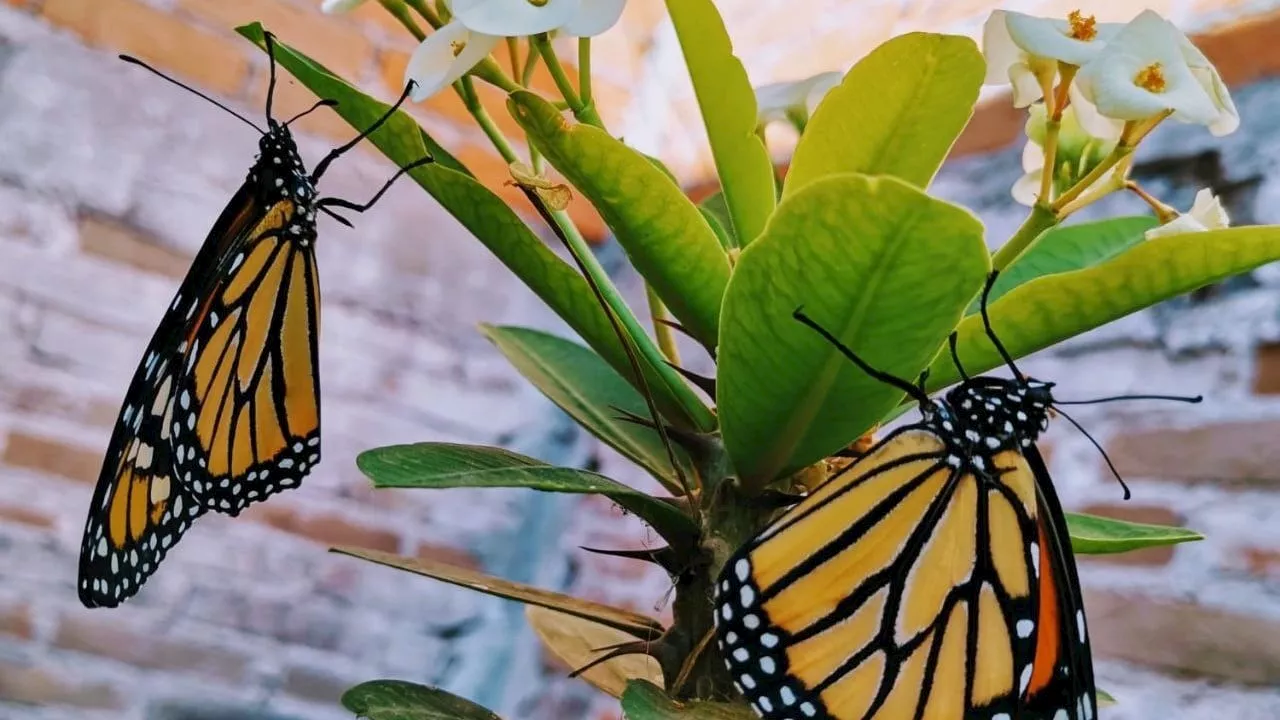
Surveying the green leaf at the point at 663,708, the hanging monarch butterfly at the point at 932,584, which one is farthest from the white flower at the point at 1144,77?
the green leaf at the point at 663,708

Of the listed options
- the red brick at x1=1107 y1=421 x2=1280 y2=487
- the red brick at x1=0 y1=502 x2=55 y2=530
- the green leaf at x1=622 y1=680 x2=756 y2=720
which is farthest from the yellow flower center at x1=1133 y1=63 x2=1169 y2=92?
the red brick at x1=0 y1=502 x2=55 y2=530

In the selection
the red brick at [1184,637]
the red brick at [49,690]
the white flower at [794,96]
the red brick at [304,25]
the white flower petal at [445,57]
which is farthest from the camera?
the red brick at [304,25]

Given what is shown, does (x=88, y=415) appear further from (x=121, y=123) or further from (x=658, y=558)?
(x=658, y=558)

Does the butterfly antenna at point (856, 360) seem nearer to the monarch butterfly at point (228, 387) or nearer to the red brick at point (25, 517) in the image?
the monarch butterfly at point (228, 387)

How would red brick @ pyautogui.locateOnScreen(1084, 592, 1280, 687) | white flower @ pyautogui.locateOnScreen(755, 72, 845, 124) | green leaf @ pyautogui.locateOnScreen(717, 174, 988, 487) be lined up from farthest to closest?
red brick @ pyautogui.locateOnScreen(1084, 592, 1280, 687), white flower @ pyautogui.locateOnScreen(755, 72, 845, 124), green leaf @ pyautogui.locateOnScreen(717, 174, 988, 487)

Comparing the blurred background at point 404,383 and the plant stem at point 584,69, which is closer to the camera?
the plant stem at point 584,69

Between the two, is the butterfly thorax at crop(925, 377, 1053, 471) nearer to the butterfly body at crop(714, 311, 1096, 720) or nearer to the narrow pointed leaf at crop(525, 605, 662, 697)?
the butterfly body at crop(714, 311, 1096, 720)

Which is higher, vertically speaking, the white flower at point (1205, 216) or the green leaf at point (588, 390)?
the white flower at point (1205, 216)
